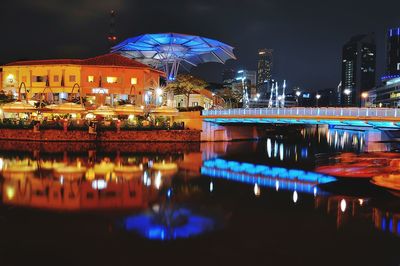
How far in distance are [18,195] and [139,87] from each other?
5693cm

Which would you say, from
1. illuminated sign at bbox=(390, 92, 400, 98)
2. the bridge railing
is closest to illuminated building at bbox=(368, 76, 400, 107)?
Result: illuminated sign at bbox=(390, 92, 400, 98)

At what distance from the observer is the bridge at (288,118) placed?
1771 inches

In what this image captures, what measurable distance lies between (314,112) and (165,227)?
34519mm

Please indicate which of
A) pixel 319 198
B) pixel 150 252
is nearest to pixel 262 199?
pixel 319 198

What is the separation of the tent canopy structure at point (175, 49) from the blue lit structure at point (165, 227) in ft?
181

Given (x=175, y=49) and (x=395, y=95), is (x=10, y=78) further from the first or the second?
(x=395, y=95)

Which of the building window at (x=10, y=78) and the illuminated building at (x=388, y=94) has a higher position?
the illuminated building at (x=388, y=94)

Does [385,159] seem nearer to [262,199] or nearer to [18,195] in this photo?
[262,199]

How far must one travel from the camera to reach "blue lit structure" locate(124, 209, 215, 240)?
65.4 ft

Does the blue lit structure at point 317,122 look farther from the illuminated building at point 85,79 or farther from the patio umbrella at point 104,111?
the illuminated building at point 85,79

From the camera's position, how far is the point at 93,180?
33.7 m

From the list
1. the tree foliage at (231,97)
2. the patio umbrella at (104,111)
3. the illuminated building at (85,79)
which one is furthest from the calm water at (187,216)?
the tree foliage at (231,97)

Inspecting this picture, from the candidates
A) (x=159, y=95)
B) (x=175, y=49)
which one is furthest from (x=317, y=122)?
(x=175, y=49)

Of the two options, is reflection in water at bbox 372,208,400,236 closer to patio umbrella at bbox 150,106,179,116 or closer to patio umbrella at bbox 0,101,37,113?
patio umbrella at bbox 150,106,179,116
